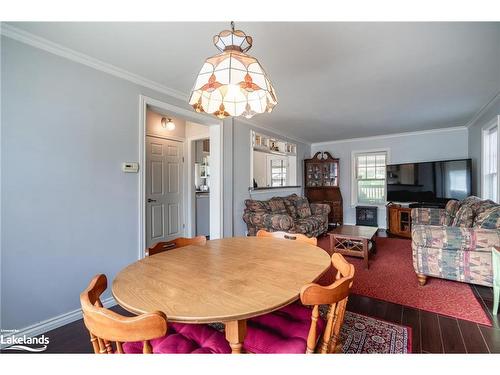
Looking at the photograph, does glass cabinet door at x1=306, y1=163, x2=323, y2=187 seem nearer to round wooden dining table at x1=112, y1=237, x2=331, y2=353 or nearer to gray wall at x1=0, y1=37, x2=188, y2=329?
gray wall at x1=0, y1=37, x2=188, y2=329

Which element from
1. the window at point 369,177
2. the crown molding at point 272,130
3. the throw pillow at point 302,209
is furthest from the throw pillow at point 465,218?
the crown molding at point 272,130

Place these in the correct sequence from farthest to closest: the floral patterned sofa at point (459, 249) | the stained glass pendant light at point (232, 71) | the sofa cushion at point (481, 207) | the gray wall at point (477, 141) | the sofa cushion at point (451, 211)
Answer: the sofa cushion at point (451, 211), the gray wall at point (477, 141), the sofa cushion at point (481, 207), the floral patterned sofa at point (459, 249), the stained glass pendant light at point (232, 71)

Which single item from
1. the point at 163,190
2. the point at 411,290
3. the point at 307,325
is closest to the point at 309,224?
the point at 411,290

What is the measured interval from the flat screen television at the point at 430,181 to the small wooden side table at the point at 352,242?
215 centimetres

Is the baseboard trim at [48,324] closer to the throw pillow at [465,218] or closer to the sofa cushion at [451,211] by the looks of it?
the throw pillow at [465,218]

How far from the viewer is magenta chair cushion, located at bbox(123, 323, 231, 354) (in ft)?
3.31

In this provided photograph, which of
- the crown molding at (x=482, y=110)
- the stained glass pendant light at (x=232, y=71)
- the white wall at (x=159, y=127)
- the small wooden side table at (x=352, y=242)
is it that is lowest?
the small wooden side table at (x=352, y=242)

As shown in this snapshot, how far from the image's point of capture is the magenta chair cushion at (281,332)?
100cm

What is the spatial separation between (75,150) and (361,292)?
9.95ft

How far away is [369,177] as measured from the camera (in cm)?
601

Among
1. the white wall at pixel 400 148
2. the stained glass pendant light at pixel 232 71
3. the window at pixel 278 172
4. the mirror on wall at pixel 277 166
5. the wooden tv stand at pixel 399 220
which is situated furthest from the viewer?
the window at pixel 278 172

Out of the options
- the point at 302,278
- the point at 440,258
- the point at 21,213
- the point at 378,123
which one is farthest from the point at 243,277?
the point at 378,123

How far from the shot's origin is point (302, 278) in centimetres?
110

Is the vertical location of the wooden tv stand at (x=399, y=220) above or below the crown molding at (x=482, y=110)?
below
